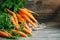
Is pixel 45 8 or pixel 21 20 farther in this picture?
pixel 45 8

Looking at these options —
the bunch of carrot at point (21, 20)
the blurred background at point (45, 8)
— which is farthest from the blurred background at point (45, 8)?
the bunch of carrot at point (21, 20)

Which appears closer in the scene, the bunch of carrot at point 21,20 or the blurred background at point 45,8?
the bunch of carrot at point 21,20

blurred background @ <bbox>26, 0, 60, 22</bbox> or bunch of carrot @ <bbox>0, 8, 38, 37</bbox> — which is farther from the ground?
blurred background @ <bbox>26, 0, 60, 22</bbox>

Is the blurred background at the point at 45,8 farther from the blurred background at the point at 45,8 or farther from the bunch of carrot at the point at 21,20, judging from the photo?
the bunch of carrot at the point at 21,20

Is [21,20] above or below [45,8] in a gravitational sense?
below

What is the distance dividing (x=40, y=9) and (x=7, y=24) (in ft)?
2.34

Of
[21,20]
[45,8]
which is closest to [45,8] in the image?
[45,8]

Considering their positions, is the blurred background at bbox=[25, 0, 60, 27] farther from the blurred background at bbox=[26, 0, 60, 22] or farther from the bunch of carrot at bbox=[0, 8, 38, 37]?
the bunch of carrot at bbox=[0, 8, 38, 37]

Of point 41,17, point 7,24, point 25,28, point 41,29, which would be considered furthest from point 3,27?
point 41,17

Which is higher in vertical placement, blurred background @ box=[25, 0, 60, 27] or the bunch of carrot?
blurred background @ box=[25, 0, 60, 27]

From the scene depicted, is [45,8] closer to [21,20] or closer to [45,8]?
[45,8]

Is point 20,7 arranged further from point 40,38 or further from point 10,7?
point 40,38

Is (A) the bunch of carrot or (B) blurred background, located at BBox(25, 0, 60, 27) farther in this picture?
(B) blurred background, located at BBox(25, 0, 60, 27)

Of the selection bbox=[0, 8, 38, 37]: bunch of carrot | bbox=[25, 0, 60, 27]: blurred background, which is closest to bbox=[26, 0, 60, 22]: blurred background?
bbox=[25, 0, 60, 27]: blurred background
